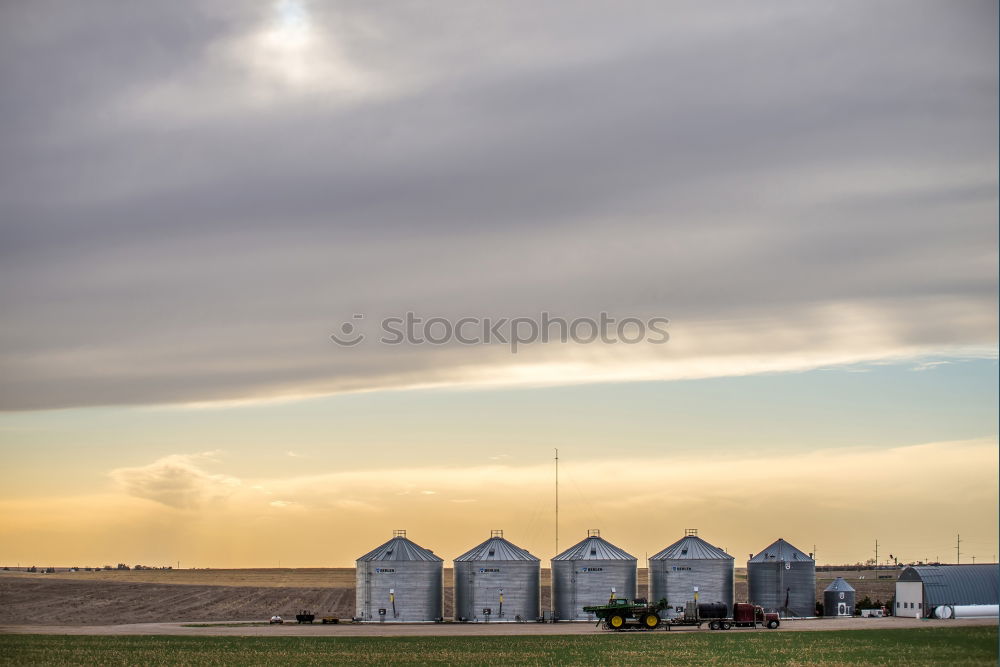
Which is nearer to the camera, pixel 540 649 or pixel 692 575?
pixel 540 649

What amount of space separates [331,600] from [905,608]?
270 feet

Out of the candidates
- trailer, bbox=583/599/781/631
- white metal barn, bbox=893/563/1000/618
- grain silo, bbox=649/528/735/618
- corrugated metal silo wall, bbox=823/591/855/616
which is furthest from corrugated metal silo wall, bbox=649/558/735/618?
trailer, bbox=583/599/781/631

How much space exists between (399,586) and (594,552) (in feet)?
61.6

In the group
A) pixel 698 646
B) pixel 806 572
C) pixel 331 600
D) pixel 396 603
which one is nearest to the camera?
pixel 698 646

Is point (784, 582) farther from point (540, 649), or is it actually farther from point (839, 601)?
point (540, 649)

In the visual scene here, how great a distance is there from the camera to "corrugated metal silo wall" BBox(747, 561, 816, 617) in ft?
393

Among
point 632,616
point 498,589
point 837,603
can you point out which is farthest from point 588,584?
point 837,603

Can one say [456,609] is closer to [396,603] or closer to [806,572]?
[396,603]

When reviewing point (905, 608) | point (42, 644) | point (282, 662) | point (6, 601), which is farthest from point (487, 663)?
point (6, 601)

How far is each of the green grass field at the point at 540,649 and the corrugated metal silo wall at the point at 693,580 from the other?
2941cm

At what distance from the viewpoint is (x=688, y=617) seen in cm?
9250

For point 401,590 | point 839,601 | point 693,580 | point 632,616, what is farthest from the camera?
point 839,601

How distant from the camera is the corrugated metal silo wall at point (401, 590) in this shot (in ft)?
361

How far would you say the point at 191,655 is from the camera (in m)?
65.3
